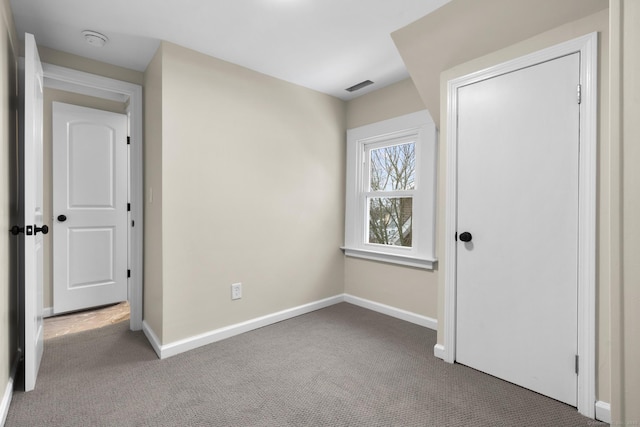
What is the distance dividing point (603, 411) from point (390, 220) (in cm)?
207

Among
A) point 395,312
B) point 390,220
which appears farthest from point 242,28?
point 395,312

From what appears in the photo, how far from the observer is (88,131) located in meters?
3.31

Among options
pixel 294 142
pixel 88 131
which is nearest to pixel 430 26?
pixel 294 142

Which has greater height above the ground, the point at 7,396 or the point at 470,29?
the point at 470,29

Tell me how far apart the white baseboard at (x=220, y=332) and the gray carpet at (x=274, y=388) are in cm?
6

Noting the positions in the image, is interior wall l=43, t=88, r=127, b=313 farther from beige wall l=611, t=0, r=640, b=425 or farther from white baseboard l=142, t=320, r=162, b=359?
beige wall l=611, t=0, r=640, b=425

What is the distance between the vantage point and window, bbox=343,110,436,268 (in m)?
2.92

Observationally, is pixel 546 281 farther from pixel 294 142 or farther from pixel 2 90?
pixel 2 90

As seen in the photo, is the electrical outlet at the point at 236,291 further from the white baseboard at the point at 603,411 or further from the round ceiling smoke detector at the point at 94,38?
the white baseboard at the point at 603,411

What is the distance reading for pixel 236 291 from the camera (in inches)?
107

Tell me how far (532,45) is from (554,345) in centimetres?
169

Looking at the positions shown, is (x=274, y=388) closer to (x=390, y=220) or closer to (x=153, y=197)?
(x=153, y=197)

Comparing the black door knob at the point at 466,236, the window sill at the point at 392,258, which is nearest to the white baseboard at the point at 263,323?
the window sill at the point at 392,258

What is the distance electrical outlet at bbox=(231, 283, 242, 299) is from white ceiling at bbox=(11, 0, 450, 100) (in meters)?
1.83
